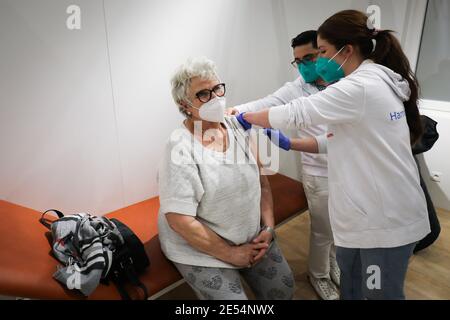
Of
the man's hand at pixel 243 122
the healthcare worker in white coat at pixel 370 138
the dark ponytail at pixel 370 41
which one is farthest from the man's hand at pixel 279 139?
the dark ponytail at pixel 370 41

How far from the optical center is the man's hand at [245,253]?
150 cm

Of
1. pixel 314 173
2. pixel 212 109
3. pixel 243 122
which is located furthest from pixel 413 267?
pixel 212 109

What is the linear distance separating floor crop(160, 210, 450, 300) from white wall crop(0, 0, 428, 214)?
85cm

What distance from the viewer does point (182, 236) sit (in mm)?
1464

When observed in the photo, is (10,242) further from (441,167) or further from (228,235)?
(441,167)

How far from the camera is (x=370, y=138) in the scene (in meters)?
1.26

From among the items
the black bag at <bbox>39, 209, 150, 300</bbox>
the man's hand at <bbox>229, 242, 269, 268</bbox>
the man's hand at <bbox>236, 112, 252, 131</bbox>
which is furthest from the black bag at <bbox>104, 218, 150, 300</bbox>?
the man's hand at <bbox>236, 112, 252, 131</bbox>

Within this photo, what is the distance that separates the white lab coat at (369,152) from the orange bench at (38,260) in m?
0.70

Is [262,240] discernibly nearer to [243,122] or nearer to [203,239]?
[203,239]

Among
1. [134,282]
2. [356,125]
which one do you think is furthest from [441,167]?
[134,282]

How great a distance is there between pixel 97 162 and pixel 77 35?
695mm

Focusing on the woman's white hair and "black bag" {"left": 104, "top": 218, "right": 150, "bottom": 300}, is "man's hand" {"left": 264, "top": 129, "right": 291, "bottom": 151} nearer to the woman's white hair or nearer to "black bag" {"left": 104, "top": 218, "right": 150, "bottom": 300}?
the woman's white hair

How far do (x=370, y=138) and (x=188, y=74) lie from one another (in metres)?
0.78

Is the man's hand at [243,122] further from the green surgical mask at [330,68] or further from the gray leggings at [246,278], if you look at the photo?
the gray leggings at [246,278]
